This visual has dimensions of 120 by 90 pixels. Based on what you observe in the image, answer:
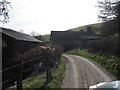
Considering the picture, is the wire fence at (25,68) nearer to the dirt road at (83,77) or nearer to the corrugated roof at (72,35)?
the dirt road at (83,77)

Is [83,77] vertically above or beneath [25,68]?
beneath

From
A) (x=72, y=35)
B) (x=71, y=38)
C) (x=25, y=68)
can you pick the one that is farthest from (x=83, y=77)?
(x=72, y=35)

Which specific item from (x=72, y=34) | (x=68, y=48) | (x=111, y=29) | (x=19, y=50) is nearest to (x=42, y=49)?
(x=19, y=50)

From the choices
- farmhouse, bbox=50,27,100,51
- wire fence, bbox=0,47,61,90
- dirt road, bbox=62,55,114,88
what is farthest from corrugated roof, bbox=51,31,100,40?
dirt road, bbox=62,55,114,88

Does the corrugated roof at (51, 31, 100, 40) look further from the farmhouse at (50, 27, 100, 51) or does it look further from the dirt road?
the dirt road

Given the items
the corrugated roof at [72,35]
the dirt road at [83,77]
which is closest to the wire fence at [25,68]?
the dirt road at [83,77]

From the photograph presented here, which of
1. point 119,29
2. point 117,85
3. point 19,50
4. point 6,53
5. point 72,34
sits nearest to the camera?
point 117,85

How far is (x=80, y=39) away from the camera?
288ft

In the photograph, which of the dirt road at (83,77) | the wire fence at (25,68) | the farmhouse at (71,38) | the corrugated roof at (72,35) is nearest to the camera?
the wire fence at (25,68)

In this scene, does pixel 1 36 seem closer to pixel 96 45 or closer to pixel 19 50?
pixel 19 50

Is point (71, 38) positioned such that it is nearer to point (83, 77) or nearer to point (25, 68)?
point (25, 68)

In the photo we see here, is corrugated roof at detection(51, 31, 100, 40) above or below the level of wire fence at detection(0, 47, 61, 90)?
above

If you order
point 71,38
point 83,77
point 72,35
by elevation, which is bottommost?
point 83,77

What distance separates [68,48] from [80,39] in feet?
19.3
